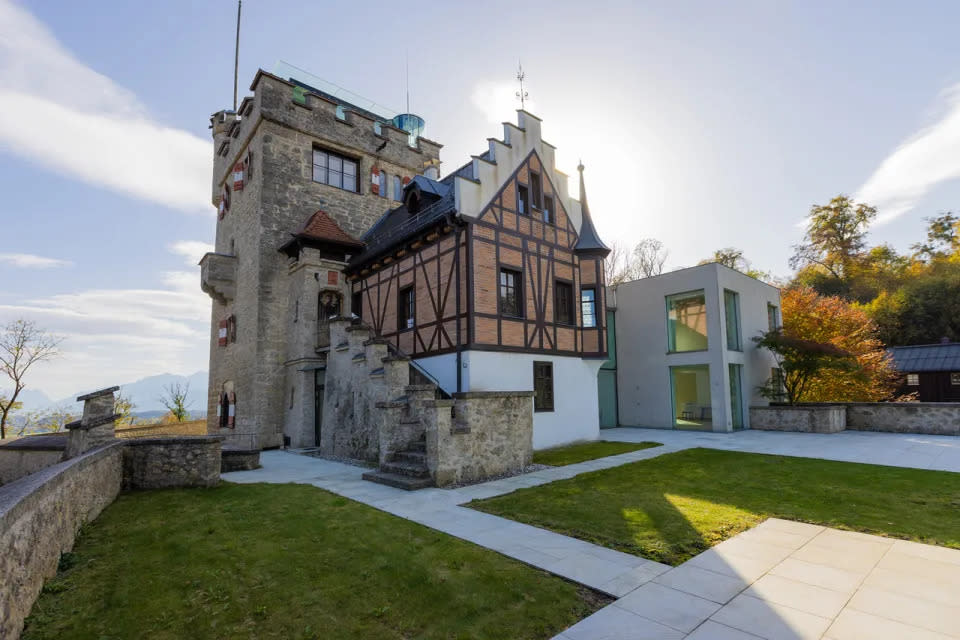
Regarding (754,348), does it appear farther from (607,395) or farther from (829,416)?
(607,395)

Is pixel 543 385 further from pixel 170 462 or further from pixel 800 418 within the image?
pixel 800 418

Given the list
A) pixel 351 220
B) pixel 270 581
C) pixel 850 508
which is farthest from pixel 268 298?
pixel 850 508

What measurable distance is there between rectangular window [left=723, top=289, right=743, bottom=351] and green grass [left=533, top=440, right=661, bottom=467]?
→ 677cm

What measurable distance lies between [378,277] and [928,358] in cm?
2846

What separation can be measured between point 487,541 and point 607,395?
14996 mm

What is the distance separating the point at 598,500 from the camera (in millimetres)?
7238

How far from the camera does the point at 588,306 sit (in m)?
15.3

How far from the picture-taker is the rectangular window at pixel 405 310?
14.5 meters

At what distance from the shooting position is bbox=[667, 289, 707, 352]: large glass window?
17478 millimetres

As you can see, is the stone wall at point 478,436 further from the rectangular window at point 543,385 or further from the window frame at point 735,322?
the window frame at point 735,322

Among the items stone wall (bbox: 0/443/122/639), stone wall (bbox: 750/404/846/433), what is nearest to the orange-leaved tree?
stone wall (bbox: 750/404/846/433)

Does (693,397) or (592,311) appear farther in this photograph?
(693,397)

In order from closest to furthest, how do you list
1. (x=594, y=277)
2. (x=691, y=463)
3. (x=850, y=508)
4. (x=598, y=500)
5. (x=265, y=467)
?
1. (x=850, y=508)
2. (x=598, y=500)
3. (x=691, y=463)
4. (x=265, y=467)
5. (x=594, y=277)

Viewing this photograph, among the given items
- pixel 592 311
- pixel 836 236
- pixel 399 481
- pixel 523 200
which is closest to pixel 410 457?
pixel 399 481
